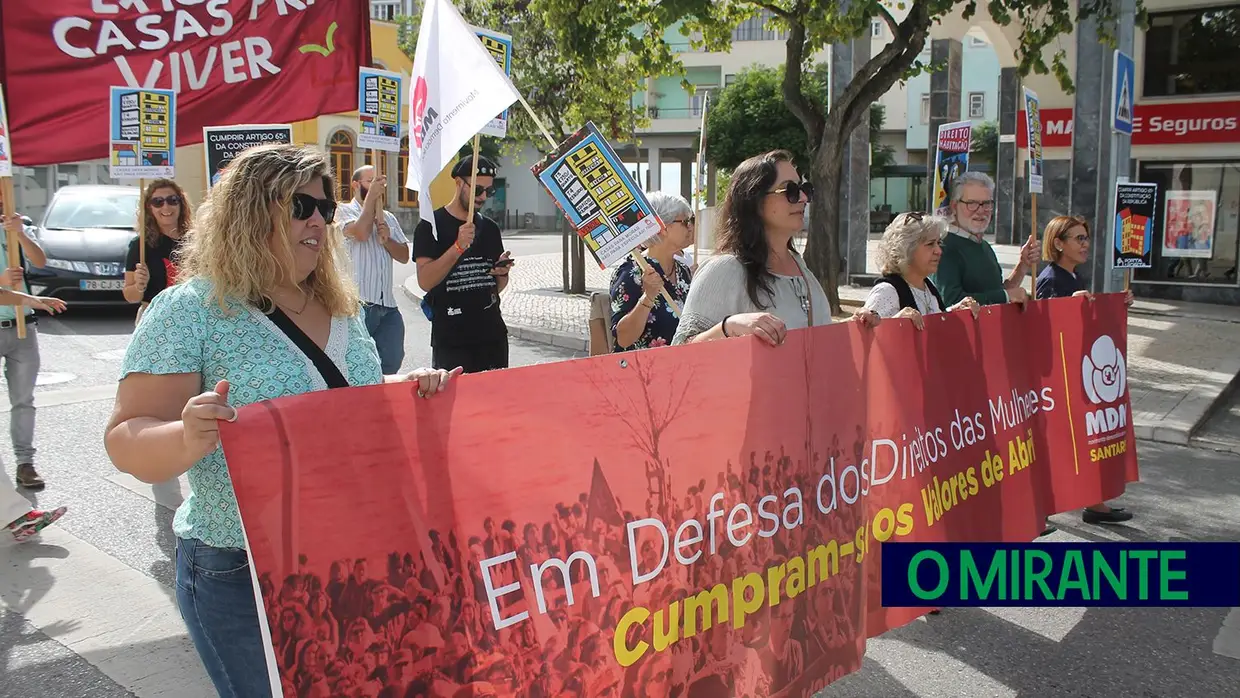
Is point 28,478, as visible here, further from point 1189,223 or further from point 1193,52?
point 1193,52

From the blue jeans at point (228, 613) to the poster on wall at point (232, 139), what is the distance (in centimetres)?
284

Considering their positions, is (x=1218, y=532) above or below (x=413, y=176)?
below

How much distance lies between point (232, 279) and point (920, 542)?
258 centimetres

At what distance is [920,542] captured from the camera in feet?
12.1

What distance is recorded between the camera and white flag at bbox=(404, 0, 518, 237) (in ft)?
12.7

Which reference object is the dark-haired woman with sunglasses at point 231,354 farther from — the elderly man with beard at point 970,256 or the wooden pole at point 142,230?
the elderly man with beard at point 970,256

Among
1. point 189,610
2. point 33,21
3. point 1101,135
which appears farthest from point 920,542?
point 1101,135

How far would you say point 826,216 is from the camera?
1312 cm

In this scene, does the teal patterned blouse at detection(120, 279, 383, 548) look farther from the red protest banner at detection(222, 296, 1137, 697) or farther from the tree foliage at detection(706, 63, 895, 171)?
the tree foliage at detection(706, 63, 895, 171)

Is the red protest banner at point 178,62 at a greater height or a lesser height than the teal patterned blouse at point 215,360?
greater

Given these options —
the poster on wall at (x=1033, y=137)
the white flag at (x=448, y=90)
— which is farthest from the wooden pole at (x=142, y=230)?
the poster on wall at (x=1033, y=137)

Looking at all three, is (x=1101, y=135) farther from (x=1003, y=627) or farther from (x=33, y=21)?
(x=33, y=21)

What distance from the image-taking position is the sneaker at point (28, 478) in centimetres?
586

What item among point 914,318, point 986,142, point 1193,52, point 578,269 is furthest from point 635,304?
point 986,142
